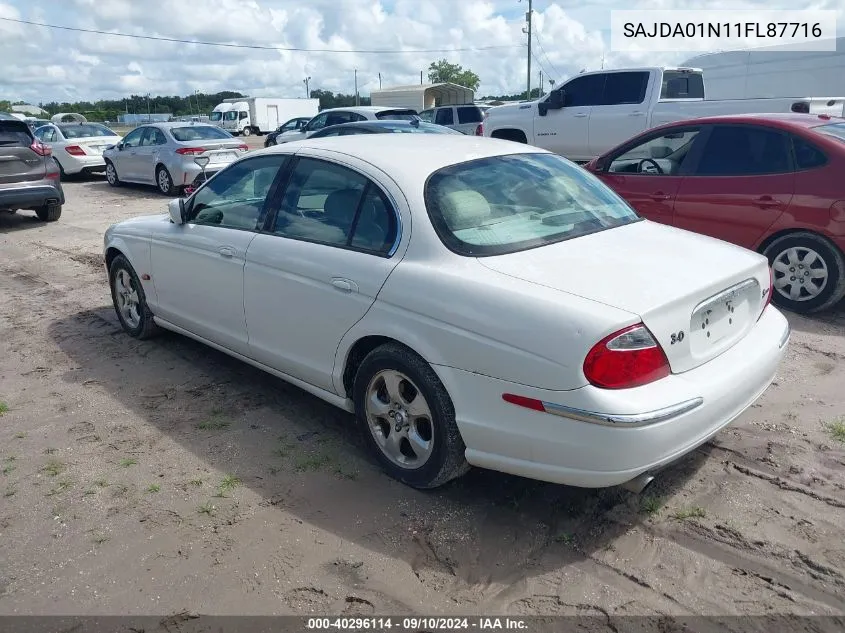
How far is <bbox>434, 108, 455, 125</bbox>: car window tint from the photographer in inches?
824

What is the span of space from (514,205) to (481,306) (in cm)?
87

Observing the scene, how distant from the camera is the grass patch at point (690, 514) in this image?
3.14 meters

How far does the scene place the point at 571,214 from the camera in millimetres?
3699

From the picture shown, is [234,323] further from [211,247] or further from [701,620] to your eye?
[701,620]

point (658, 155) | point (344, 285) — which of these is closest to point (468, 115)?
point (658, 155)

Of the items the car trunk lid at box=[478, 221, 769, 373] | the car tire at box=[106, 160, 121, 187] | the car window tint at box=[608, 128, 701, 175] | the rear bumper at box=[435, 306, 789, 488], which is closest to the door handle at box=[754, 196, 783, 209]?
the car window tint at box=[608, 128, 701, 175]

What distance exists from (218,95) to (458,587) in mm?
99058

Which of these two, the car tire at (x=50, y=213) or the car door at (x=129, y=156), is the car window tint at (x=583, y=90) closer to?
the car door at (x=129, y=156)

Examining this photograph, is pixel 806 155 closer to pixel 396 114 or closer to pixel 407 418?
pixel 407 418

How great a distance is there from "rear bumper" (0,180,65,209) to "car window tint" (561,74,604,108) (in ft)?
28.6

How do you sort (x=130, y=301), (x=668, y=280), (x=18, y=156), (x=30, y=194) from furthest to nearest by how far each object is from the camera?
(x=30, y=194)
(x=18, y=156)
(x=130, y=301)
(x=668, y=280)

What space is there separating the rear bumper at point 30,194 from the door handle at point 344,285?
9342 millimetres

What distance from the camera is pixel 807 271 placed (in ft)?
19.1

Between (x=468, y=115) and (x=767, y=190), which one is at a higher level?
(x=468, y=115)
